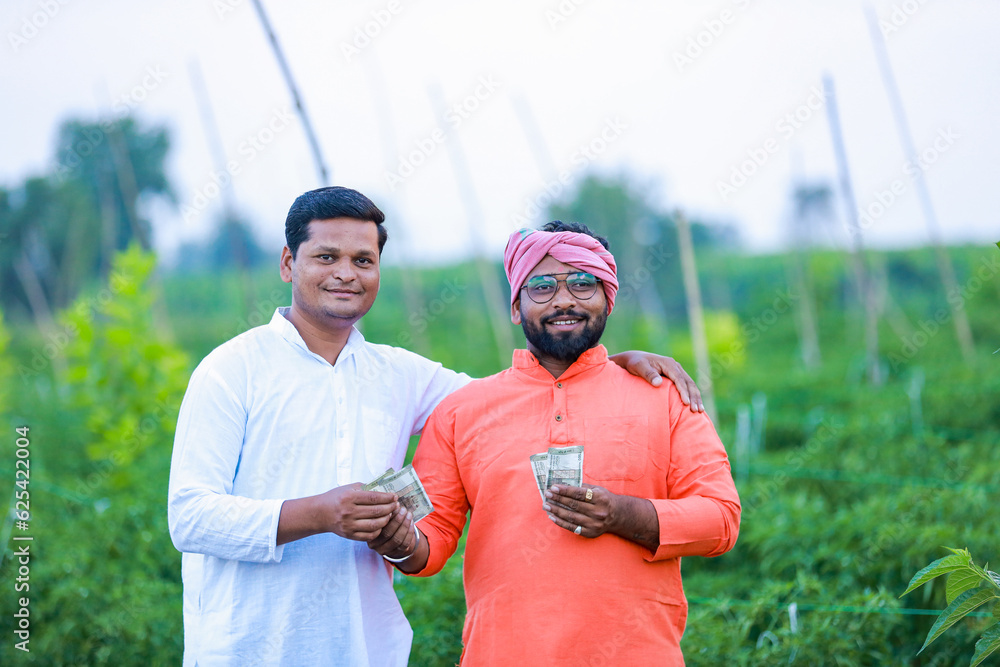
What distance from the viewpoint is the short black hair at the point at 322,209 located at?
92.8 inches

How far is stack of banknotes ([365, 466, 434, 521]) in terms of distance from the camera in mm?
2107

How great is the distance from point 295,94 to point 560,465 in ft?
8.25

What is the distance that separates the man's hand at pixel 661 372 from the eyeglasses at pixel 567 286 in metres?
0.23

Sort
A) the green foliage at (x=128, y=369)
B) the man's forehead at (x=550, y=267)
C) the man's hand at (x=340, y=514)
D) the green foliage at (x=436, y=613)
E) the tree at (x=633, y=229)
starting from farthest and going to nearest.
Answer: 1. the tree at (x=633, y=229)
2. the green foliage at (x=128, y=369)
3. the green foliage at (x=436, y=613)
4. the man's forehead at (x=550, y=267)
5. the man's hand at (x=340, y=514)

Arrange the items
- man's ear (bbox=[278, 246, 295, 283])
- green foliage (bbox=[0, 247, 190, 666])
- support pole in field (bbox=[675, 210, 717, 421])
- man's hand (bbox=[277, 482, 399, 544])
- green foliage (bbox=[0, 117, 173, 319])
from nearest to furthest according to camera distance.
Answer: man's hand (bbox=[277, 482, 399, 544])
man's ear (bbox=[278, 246, 295, 283])
green foliage (bbox=[0, 247, 190, 666])
support pole in field (bbox=[675, 210, 717, 421])
green foliage (bbox=[0, 117, 173, 319])

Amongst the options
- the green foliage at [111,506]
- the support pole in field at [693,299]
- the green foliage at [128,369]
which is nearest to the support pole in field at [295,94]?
the green foliage at [111,506]

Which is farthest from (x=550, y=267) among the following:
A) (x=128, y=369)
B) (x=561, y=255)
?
(x=128, y=369)

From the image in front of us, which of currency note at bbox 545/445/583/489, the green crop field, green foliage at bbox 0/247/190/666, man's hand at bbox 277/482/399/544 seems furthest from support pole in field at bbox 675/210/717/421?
man's hand at bbox 277/482/399/544

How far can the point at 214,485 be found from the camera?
2152 mm

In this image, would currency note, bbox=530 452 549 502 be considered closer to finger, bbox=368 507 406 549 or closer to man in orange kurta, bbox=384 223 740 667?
man in orange kurta, bbox=384 223 740 667

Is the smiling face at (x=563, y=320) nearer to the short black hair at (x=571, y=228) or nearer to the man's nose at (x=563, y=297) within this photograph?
the man's nose at (x=563, y=297)

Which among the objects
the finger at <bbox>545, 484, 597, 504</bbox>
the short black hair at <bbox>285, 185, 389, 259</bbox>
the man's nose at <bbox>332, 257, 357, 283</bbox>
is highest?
the short black hair at <bbox>285, 185, 389, 259</bbox>

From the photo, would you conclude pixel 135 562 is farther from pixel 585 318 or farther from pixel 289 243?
pixel 585 318

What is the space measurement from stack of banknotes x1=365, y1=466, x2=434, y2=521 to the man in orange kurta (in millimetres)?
81
